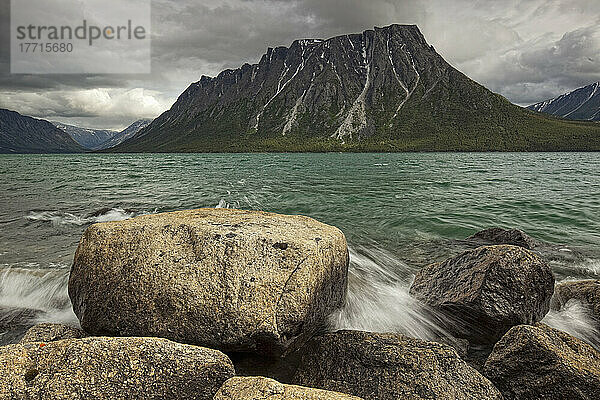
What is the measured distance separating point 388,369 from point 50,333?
5.55 meters

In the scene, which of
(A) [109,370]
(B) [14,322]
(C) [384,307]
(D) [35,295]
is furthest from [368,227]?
(A) [109,370]

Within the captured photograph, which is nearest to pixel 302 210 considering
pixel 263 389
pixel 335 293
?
pixel 335 293

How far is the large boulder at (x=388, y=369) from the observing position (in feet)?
16.2

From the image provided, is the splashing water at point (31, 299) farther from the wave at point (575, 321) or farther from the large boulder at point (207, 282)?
the wave at point (575, 321)

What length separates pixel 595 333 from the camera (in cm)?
730

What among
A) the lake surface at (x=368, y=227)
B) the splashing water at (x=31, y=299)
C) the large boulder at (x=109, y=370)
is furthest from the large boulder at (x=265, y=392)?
the splashing water at (x=31, y=299)

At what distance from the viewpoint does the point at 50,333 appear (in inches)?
233

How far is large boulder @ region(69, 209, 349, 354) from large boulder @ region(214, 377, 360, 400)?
1.22 metres

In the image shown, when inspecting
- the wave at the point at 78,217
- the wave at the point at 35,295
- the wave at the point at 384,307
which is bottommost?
the wave at the point at 35,295

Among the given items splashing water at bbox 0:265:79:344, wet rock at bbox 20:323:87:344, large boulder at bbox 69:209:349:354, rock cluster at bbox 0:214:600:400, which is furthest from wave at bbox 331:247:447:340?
splashing water at bbox 0:265:79:344

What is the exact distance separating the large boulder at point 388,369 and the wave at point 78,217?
49.8ft

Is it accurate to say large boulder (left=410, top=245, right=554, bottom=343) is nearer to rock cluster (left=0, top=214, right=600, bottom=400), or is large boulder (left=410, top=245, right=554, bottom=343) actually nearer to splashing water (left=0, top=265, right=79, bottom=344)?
rock cluster (left=0, top=214, right=600, bottom=400)

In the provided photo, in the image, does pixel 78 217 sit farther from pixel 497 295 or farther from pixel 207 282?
pixel 497 295

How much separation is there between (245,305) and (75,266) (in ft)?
12.1
